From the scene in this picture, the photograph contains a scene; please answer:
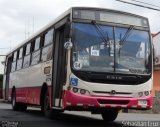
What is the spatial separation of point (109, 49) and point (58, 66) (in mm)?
2168

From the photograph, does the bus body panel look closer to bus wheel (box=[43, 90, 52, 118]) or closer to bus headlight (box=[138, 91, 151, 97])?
bus wheel (box=[43, 90, 52, 118])

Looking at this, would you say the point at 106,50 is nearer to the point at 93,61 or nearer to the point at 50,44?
the point at 93,61

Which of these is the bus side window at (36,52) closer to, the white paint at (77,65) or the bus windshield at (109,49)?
the bus windshield at (109,49)

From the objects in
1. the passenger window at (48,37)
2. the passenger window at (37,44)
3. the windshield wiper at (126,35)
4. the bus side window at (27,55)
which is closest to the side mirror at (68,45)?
the windshield wiper at (126,35)

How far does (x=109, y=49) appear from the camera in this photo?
14461mm

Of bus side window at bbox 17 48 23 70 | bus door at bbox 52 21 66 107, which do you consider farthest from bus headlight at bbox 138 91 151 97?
bus side window at bbox 17 48 23 70

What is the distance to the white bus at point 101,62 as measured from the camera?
14.0m

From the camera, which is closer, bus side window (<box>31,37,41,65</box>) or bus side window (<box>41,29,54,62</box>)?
bus side window (<box>41,29,54,62</box>)

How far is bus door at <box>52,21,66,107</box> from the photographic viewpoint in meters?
15.1

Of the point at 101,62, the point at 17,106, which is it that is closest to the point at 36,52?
the point at 101,62

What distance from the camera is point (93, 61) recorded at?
1420 centimetres

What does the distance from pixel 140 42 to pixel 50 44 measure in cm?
354

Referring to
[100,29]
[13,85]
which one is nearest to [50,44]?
[100,29]

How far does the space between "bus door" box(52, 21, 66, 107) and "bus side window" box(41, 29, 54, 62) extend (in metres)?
0.61
